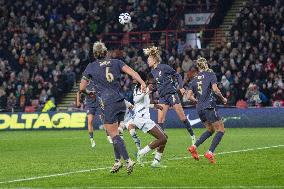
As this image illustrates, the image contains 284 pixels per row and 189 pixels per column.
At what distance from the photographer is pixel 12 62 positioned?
48562 millimetres

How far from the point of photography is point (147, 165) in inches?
761

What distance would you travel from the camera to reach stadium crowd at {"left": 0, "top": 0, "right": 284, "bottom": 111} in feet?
131

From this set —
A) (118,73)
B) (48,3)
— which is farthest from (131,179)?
(48,3)

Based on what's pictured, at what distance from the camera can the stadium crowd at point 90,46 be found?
131 ft

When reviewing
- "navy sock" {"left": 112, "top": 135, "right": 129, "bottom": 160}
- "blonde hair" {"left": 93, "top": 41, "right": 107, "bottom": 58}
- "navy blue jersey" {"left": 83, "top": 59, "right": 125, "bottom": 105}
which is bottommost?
"navy sock" {"left": 112, "top": 135, "right": 129, "bottom": 160}

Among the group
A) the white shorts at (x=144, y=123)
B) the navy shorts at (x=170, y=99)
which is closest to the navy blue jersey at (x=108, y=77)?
the white shorts at (x=144, y=123)

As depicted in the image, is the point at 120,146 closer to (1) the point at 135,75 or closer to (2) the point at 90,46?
(1) the point at 135,75

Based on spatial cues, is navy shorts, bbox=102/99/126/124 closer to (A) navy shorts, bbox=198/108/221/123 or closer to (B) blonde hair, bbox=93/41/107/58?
(B) blonde hair, bbox=93/41/107/58

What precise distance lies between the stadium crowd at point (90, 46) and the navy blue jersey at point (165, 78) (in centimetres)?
1444

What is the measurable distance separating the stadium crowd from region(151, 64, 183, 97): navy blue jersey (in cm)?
1444

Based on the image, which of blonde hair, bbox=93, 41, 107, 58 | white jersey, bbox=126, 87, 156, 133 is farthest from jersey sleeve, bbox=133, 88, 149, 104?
blonde hair, bbox=93, 41, 107, 58

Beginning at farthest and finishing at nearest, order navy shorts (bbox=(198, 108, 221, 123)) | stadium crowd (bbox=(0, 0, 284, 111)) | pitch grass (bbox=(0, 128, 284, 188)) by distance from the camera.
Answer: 1. stadium crowd (bbox=(0, 0, 284, 111))
2. navy shorts (bbox=(198, 108, 221, 123))
3. pitch grass (bbox=(0, 128, 284, 188))

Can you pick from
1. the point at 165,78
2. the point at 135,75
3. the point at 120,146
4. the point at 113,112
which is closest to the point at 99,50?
the point at 135,75

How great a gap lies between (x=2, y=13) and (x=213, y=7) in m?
13.0
